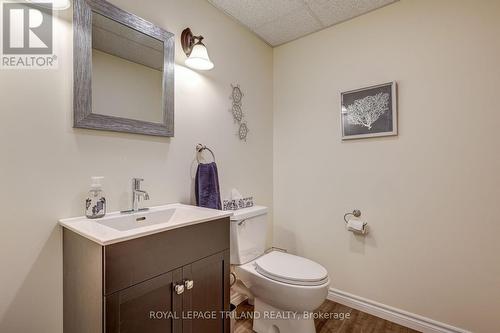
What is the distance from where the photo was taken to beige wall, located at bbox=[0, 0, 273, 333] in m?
0.95

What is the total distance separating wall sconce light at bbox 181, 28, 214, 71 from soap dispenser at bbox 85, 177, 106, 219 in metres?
0.89

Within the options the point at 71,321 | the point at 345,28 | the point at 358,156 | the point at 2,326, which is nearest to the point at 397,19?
the point at 345,28

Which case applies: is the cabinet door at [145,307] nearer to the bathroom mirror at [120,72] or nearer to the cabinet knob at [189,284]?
the cabinet knob at [189,284]

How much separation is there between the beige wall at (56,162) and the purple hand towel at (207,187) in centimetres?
7

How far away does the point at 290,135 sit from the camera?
2291 mm

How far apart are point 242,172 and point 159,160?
77cm

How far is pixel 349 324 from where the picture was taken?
171cm

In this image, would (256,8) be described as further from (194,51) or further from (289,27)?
(194,51)

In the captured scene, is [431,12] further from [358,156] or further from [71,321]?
[71,321]

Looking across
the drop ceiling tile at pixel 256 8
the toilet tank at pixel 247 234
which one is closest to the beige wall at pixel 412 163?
the drop ceiling tile at pixel 256 8

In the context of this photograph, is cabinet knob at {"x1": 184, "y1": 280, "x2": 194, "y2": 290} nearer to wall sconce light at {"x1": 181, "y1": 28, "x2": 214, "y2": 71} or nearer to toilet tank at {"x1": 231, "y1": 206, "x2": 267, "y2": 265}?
toilet tank at {"x1": 231, "y1": 206, "x2": 267, "y2": 265}

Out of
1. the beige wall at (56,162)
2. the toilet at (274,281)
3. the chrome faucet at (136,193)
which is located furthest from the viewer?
the toilet at (274,281)

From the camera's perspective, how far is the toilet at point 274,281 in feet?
4.50

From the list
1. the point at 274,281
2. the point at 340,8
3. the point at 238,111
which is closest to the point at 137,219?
the point at 274,281
